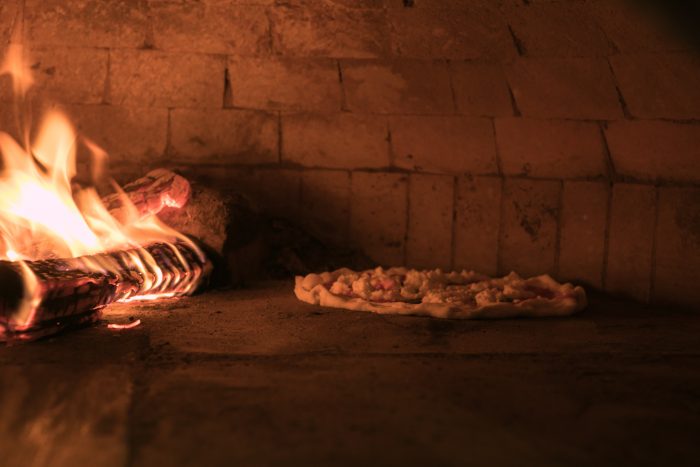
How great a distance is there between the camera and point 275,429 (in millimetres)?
2359

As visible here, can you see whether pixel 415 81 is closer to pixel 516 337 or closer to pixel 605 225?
pixel 605 225

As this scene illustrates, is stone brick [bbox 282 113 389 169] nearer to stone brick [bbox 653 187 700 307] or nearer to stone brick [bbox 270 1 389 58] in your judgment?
stone brick [bbox 270 1 389 58]

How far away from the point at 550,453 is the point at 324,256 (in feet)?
10.6

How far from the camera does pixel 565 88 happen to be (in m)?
5.11

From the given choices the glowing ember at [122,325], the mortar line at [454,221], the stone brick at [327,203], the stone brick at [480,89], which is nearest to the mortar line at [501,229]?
the mortar line at [454,221]

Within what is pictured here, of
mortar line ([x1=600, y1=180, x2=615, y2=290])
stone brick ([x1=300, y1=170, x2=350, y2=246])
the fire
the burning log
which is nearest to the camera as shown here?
the burning log

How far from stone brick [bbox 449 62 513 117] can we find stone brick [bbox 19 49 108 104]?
255cm

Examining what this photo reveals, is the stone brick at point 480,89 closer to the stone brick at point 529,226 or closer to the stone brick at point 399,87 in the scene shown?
the stone brick at point 399,87

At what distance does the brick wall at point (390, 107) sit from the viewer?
5.01 m

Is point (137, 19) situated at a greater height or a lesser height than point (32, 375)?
greater

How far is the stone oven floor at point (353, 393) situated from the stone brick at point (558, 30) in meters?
2.08

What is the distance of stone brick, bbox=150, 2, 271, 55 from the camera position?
5441mm

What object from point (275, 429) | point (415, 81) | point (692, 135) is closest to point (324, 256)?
point (415, 81)

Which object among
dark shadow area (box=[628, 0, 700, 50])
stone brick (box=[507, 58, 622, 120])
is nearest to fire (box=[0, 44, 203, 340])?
stone brick (box=[507, 58, 622, 120])
